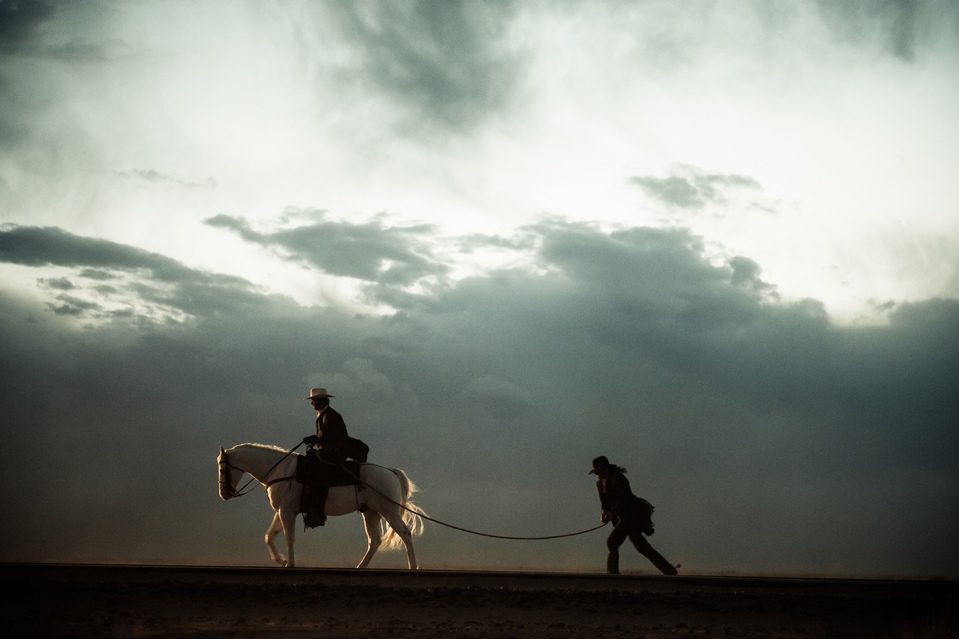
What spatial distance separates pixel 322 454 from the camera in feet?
61.5

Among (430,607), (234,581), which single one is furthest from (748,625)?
(234,581)

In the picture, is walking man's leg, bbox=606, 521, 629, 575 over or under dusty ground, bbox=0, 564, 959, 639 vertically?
over

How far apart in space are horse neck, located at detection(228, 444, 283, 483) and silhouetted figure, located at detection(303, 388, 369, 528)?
76 cm

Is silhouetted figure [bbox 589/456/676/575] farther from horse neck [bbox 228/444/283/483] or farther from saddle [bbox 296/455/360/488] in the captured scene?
horse neck [bbox 228/444/283/483]

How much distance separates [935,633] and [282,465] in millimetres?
11936

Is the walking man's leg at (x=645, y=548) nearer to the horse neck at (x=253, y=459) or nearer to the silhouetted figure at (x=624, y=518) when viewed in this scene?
the silhouetted figure at (x=624, y=518)

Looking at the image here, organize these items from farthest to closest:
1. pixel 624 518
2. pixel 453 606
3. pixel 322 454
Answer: pixel 322 454
pixel 624 518
pixel 453 606

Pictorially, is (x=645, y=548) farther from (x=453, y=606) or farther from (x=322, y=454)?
(x=322, y=454)

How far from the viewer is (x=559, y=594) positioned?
510 inches

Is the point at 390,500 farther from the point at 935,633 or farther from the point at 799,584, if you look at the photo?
the point at 935,633

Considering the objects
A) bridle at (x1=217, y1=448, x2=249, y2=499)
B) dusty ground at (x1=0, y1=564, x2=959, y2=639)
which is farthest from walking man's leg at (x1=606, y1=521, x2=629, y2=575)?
bridle at (x1=217, y1=448, x2=249, y2=499)

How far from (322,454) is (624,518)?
19.9ft

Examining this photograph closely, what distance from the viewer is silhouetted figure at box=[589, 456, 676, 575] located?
16.7 metres

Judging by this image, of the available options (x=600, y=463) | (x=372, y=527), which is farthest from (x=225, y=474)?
(x=600, y=463)
